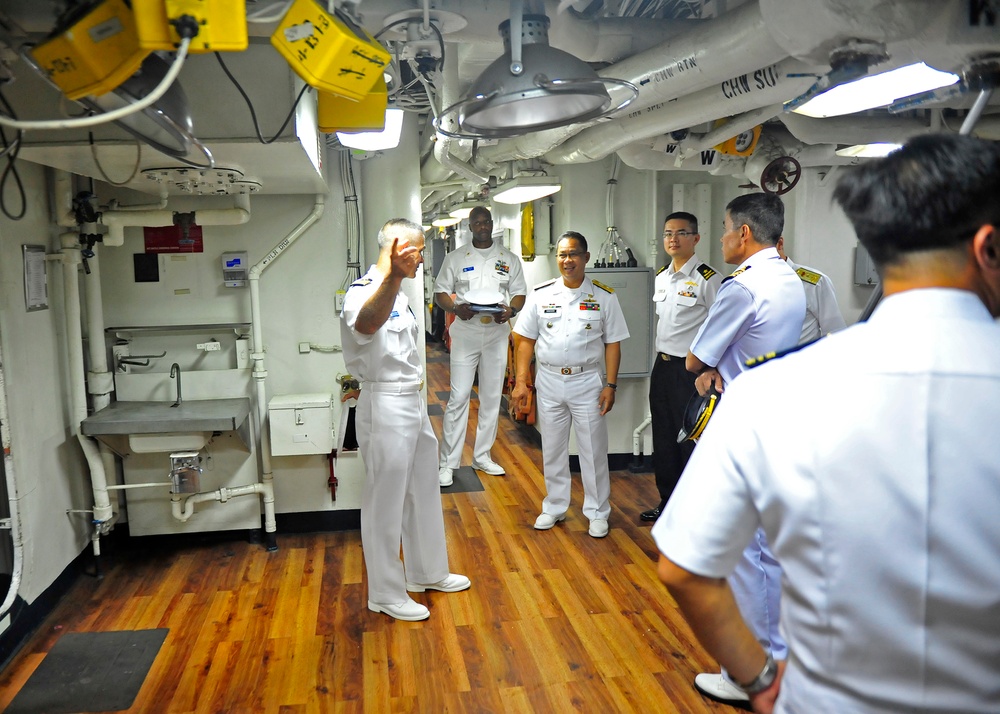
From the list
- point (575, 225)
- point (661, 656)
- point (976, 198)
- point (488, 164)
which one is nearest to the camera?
point (976, 198)

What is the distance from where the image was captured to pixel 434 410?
25.1 feet

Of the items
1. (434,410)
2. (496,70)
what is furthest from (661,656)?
(434,410)

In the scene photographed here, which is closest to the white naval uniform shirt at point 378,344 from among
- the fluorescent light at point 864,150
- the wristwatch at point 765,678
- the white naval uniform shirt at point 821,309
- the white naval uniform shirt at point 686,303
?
the white naval uniform shirt at point 686,303

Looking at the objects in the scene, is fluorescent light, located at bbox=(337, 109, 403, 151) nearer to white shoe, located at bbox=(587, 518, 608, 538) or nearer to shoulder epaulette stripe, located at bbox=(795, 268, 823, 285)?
shoulder epaulette stripe, located at bbox=(795, 268, 823, 285)

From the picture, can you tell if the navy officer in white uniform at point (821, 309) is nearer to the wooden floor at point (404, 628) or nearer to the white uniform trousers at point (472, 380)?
the wooden floor at point (404, 628)

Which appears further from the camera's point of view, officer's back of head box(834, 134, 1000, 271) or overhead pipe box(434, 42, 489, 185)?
overhead pipe box(434, 42, 489, 185)

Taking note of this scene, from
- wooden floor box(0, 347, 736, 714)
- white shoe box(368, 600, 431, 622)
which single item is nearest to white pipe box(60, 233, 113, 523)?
wooden floor box(0, 347, 736, 714)

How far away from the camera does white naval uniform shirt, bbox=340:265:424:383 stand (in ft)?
10.0

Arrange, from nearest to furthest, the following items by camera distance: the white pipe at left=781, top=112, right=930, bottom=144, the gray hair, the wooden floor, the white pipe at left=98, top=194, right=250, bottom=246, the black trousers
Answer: the wooden floor < the gray hair < the white pipe at left=781, top=112, right=930, bottom=144 < the white pipe at left=98, top=194, right=250, bottom=246 < the black trousers

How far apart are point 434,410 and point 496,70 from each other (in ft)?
19.2

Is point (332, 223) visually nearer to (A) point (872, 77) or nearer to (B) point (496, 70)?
(B) point (496, 70)

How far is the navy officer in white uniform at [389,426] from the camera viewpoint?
305 cm

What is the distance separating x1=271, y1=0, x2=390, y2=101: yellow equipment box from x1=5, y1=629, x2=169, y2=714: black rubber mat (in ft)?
7.52

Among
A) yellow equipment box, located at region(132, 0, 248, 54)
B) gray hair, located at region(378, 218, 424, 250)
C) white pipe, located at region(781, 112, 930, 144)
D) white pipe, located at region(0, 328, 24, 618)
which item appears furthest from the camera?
white pipe, located at region(781, 112, 930, 144)
